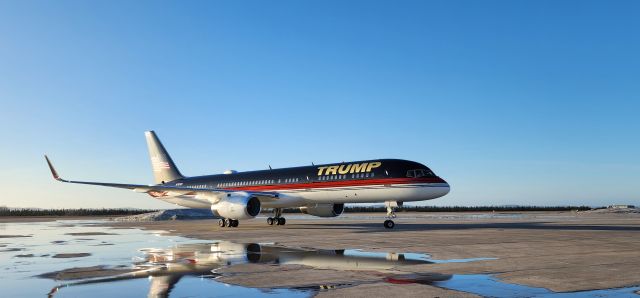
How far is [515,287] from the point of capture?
7.82 m

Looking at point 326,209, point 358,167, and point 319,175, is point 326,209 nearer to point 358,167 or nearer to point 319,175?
point 319,175

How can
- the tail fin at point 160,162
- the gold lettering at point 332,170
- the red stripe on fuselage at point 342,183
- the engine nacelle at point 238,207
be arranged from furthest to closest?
1. the tail fin at point 160,162
2. the gold lettering at point 332,170
3. the engine nacelle at point 238,207
4. the red stripe on fuselage at point 342,183

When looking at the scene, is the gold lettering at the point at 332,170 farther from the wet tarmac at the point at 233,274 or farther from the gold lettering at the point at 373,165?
the wet tarmac at the point at 233,274


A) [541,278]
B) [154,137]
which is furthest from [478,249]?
[154,137]

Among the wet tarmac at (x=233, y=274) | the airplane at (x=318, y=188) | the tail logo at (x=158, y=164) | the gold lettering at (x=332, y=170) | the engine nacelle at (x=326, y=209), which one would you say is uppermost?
the tail logo at (x=158, y=164)

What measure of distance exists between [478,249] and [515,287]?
6394 mm

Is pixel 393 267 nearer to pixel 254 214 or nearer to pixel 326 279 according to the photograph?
pixel 326 279

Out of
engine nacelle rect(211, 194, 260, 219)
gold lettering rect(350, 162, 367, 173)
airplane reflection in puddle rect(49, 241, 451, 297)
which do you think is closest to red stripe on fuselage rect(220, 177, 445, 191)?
gold lettering rect(350, 162, 367, 173)

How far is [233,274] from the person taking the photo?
9.53 metres

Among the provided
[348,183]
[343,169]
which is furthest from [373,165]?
[343,169]

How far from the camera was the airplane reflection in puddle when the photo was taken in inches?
348

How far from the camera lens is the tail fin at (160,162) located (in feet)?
148

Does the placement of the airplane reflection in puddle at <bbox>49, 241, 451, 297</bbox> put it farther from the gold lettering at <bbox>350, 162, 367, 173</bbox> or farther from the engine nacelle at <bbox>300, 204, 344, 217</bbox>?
the engine nacelle at <bbox>300, 204, 344, 217</bbox>

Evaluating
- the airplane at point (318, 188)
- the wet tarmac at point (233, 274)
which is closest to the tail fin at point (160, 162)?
the airplane at point (318, 188)
